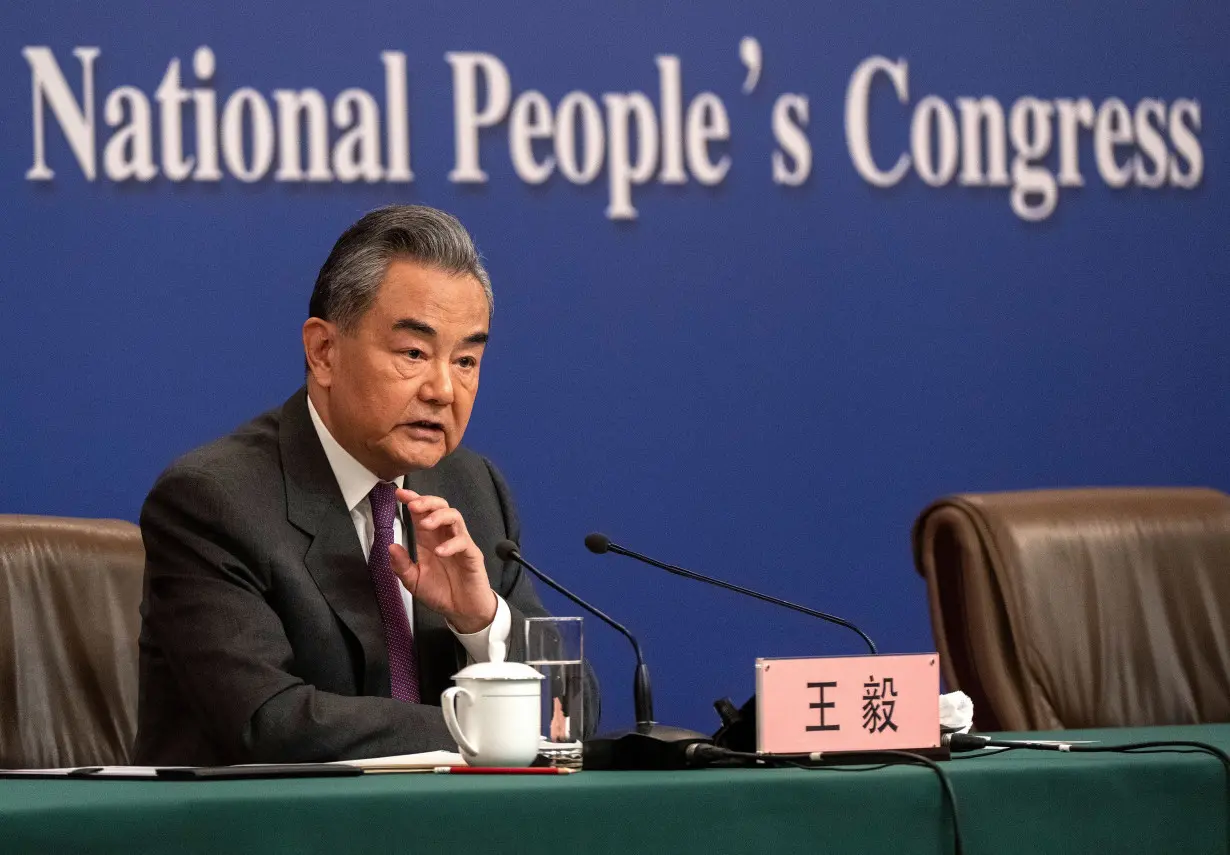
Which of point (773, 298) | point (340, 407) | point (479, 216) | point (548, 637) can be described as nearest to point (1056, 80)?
point (773, 298)

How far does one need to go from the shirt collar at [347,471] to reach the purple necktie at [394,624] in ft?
0.22

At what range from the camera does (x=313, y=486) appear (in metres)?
2.25

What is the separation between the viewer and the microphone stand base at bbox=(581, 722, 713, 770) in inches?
62.3

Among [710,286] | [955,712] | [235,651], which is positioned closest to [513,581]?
[235,651]

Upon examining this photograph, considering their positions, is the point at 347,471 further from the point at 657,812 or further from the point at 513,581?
the point at 657,812

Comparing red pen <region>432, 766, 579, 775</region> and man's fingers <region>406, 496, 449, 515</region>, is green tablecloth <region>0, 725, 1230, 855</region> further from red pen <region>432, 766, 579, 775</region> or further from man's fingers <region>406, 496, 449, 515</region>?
man's fingers <region>406, 496, 449, 515</region>

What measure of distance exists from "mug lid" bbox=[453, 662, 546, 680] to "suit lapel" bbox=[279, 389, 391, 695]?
45 centimetres

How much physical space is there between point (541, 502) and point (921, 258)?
97cm

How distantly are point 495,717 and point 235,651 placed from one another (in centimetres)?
45

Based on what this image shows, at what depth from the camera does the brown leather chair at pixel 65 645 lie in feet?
7.90

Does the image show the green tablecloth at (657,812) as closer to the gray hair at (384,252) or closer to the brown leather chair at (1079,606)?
the gray hair at (384,252)

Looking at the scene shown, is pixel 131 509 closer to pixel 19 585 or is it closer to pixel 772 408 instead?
pixel 19 585

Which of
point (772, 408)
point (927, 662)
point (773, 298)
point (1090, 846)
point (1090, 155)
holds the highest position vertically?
point (1090, 155)

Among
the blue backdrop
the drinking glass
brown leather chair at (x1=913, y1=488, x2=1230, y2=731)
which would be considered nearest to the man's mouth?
the drinking glass
